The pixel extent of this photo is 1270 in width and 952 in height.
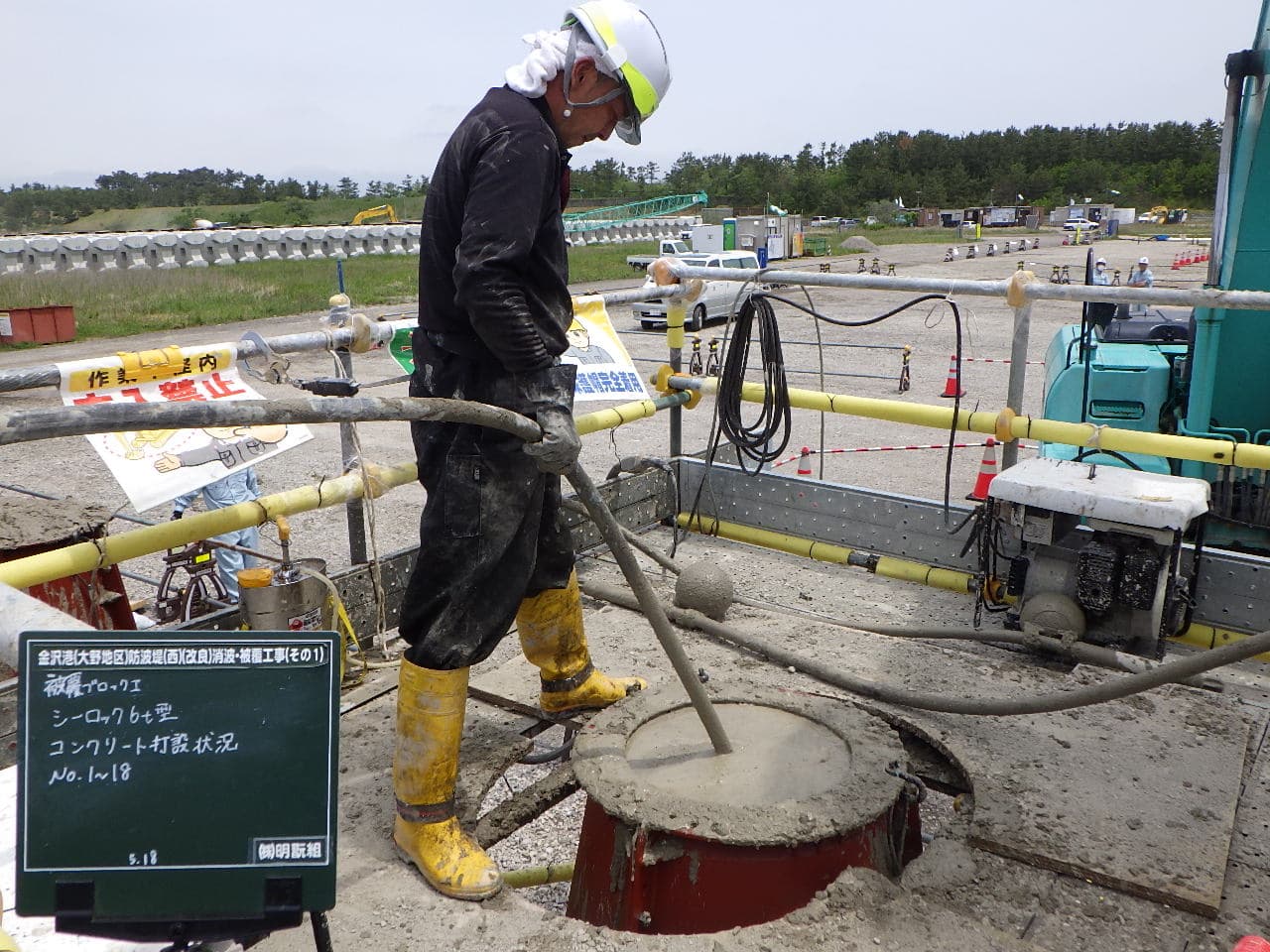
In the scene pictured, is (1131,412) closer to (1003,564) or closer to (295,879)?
(1003,564)

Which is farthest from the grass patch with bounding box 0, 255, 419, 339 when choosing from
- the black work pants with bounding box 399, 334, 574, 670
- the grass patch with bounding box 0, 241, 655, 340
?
the black work pants with bounding box 399, 334, 574, 670

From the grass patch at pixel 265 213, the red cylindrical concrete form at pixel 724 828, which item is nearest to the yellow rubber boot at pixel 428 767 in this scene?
the red cylindrical concrete form at pixel 724 828

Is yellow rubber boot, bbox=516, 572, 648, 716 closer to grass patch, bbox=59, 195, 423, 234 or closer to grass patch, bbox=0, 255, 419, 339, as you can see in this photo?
grass patch, bbox=0, 255, 419, 339

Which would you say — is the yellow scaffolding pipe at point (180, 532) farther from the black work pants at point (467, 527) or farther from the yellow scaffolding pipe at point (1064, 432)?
the yellow scaffolding pipe at point (1064, 432)

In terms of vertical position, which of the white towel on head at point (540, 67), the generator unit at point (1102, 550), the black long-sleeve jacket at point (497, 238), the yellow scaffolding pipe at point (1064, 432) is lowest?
the generator unit at point (1102, 550)

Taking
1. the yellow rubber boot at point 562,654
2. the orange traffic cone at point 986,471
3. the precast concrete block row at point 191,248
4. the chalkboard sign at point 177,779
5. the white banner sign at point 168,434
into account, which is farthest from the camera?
the precast concrete block row at point 191,248

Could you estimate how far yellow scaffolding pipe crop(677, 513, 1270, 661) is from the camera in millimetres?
4277

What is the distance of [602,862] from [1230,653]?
1816 mm

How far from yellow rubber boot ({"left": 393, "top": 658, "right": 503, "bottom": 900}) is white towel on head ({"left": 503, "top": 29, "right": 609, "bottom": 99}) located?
173 centimetres

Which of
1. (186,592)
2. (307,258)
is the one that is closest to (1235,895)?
(186,592)

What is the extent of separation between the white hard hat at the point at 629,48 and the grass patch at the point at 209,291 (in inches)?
718

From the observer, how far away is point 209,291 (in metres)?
31.5

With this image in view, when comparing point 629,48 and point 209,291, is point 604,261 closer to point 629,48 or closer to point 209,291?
point 209,291

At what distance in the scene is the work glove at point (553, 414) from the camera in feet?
9.13
